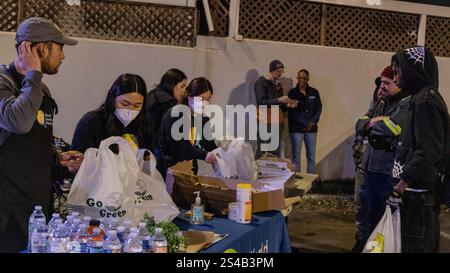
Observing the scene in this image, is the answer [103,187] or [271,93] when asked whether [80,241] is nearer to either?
[103,187]

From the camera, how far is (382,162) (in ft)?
13.7

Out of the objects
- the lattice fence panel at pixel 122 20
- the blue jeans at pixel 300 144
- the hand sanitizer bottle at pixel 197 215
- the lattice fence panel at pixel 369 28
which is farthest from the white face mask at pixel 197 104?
the lattice fence panel at pixel 369 28

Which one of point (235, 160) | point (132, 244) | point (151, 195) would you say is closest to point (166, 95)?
point (235, 160)

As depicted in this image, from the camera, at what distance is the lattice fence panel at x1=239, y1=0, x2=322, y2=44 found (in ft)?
27.6

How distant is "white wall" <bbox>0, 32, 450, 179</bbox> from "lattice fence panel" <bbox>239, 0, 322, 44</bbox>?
0.25 m

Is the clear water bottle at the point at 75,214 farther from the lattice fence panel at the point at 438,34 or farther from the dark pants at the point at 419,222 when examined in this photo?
the lattice fence panel at the point at 438,34

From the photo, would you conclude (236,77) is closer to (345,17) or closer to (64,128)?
(345,17)

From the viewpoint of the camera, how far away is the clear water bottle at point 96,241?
6.98 ft

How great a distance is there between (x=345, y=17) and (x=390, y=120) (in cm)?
551

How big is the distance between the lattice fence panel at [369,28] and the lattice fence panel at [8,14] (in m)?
4.92

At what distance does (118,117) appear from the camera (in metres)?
3.15

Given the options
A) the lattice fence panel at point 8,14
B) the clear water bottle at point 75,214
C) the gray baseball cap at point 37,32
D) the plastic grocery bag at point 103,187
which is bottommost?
the clear water bottle at point 75,214

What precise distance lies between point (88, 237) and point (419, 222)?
2.14 meters
